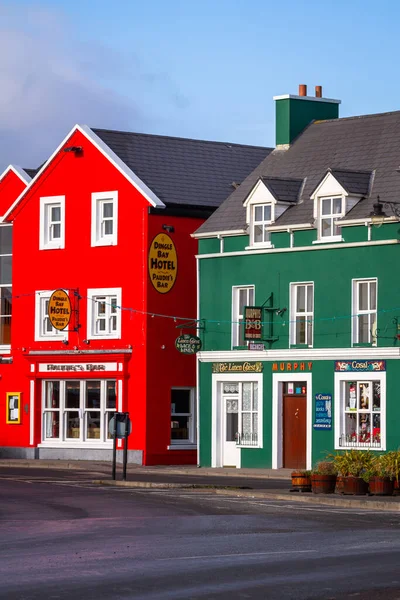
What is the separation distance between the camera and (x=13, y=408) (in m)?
49.6

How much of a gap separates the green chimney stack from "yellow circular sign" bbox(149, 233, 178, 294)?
16.7 feet

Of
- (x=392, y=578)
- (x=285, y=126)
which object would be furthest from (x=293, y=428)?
(x=392, y=578)

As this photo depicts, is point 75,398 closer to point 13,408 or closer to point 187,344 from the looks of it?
point 13,408

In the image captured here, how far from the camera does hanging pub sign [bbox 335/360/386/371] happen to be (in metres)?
39.1

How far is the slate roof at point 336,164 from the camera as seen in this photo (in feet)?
133

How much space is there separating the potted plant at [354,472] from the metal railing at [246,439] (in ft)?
41.3

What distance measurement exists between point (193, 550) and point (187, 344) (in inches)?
1010

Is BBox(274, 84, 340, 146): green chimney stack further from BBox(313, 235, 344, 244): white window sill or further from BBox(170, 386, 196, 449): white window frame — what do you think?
BBox(170, 386, 196, 449): white window frame

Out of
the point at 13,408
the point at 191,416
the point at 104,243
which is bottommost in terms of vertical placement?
the point at 191,416

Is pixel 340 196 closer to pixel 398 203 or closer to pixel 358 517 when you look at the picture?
pixel 398 203

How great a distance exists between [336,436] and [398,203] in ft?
22.9

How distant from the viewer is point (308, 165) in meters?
A: 44.0

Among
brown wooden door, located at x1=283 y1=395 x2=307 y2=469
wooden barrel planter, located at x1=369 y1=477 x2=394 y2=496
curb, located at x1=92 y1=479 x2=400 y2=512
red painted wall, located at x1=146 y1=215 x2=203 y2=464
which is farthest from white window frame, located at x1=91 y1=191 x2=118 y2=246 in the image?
wooden barrel planter, located at x1=369 y1=477 x2=394 y2=496

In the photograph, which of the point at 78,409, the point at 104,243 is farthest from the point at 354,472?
the point at 78,409
